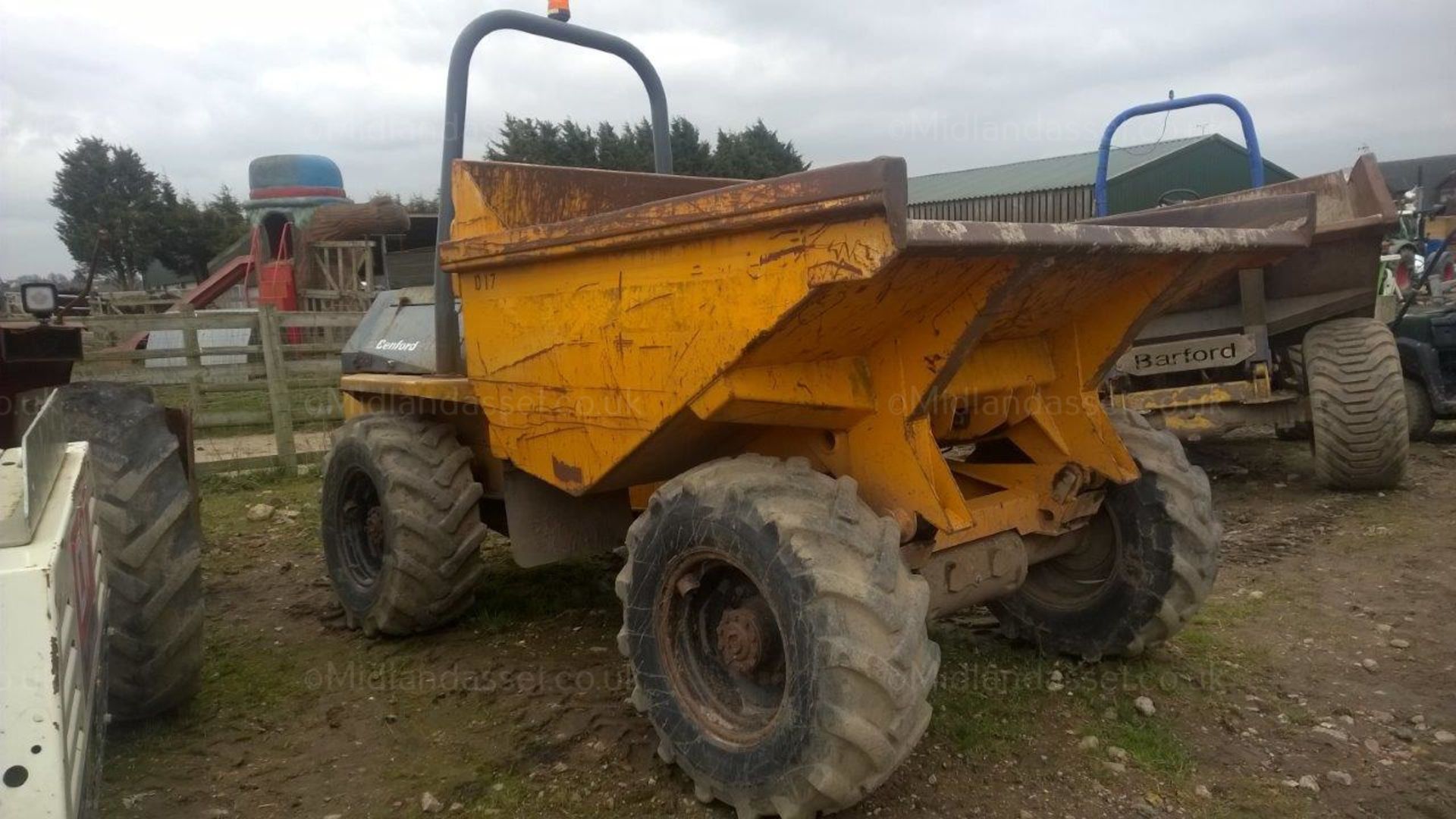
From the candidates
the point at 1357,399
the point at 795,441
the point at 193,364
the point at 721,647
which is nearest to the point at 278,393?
the point at 193,364

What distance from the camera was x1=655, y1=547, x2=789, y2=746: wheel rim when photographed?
272 cm

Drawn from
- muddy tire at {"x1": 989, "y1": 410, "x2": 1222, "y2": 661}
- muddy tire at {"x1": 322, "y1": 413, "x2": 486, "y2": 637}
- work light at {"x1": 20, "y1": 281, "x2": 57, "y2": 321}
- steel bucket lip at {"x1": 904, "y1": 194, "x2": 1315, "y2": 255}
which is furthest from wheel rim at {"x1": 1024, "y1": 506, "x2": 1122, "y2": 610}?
work light at {"x1": 20, "y1": 281, "x2": 57, "y2": 321}

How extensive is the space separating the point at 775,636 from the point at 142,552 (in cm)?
203

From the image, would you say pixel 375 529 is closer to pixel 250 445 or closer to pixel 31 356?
pixel 31 356

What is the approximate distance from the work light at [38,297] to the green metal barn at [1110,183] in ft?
70.3

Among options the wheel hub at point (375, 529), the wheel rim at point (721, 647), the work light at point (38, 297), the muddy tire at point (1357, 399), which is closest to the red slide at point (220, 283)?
the wheel hub at point (375, 529)

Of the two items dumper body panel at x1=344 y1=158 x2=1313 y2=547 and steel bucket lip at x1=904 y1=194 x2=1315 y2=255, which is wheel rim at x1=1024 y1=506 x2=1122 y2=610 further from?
steel bucket lip at x1=904 y1=194 x2=1315 y2=255

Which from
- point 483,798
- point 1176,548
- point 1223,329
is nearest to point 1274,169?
point 1223,329

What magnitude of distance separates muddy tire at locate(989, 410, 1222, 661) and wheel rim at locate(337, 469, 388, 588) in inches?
115

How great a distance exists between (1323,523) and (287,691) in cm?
556

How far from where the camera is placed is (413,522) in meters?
3.90

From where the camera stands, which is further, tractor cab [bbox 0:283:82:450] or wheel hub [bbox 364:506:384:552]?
wheel hub [bbox 364:506:384:552]

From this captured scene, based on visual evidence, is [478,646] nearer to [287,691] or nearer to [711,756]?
[287,691]

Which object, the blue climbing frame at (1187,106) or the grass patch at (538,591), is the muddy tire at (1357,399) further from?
the grass patch at (538,591)
